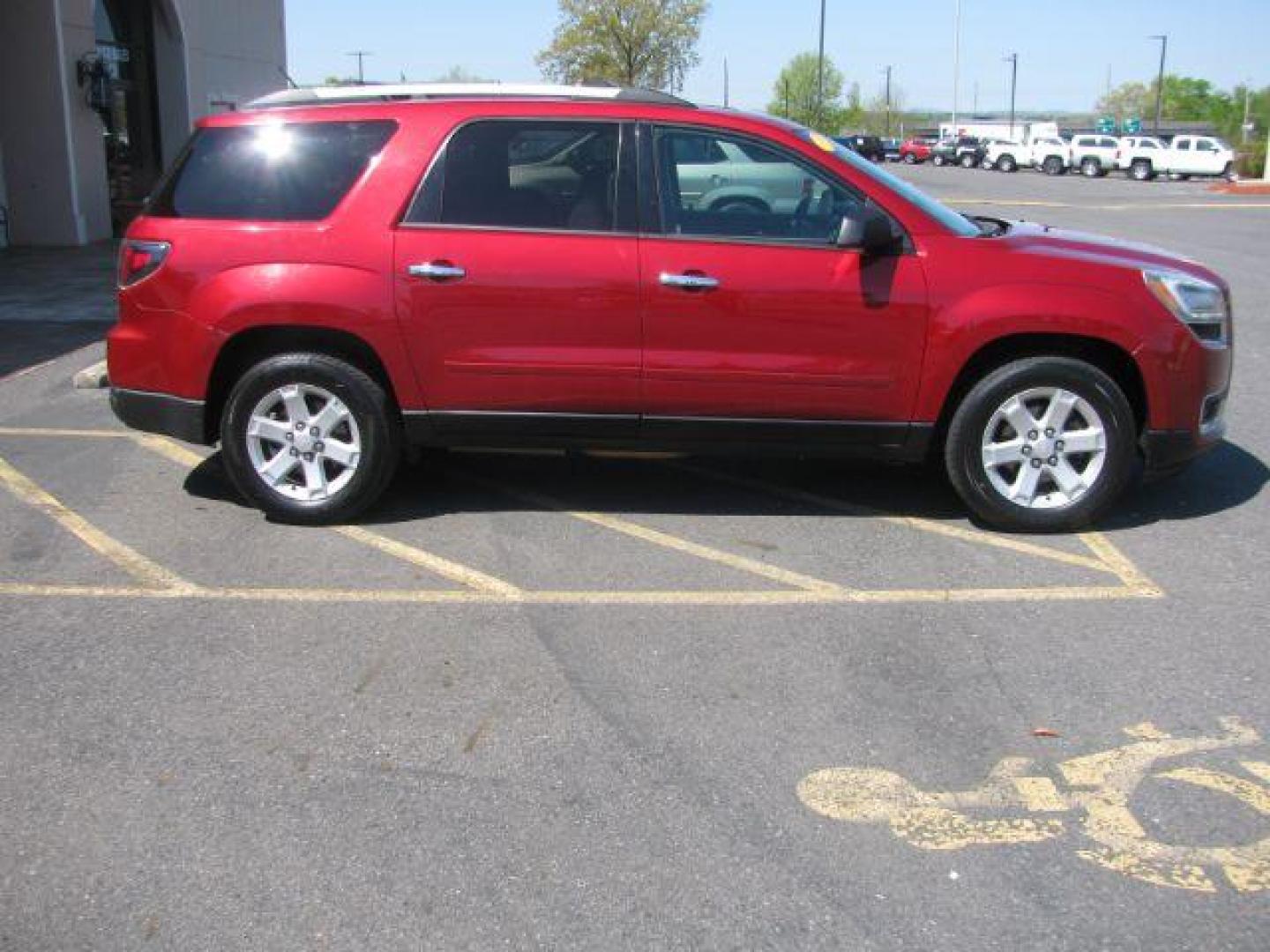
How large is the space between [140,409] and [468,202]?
6.07ft

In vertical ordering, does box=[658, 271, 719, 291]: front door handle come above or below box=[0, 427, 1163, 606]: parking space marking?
above

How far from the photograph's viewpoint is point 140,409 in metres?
5.89

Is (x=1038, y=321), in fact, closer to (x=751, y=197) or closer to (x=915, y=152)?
(x=751, y=197)

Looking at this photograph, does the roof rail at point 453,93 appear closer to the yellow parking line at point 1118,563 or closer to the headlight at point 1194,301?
the headlight at point 1194,301

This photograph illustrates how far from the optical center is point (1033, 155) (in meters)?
58.5

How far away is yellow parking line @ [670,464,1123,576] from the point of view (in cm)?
549

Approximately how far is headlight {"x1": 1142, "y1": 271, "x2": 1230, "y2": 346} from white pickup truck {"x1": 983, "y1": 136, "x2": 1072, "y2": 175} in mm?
54810

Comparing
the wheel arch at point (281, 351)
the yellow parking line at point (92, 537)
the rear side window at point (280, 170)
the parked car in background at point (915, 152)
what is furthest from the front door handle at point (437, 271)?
the parked car in background at point (915, 152)

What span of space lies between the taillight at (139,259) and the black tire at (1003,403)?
3692mm

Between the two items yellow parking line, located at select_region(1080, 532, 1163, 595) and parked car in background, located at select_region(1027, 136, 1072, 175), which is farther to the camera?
parked car in background, located at select_region(1027, 136, 1072, 175)

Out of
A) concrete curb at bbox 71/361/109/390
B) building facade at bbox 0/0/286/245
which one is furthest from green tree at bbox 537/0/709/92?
concrete curb at bbox 71/361/109/390

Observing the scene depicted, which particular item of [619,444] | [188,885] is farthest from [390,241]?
[188,885]

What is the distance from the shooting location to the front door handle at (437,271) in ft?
18.0

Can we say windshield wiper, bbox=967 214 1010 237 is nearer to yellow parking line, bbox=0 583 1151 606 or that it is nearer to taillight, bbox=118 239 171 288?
yellow parking line, bbox=0 583 1151 606
